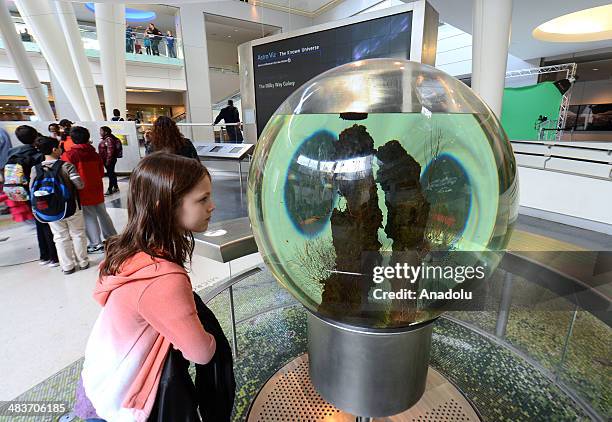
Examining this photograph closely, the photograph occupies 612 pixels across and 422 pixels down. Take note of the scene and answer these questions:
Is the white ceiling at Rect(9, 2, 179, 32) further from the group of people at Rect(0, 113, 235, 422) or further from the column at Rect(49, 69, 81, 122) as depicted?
the group of people at Rect(0, 113, 235, 422)

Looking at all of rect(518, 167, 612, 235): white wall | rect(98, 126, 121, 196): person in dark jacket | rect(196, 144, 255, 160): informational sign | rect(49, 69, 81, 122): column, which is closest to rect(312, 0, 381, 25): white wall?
rect(196, 144, 255, 160): informational sign

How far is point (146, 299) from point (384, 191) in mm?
627

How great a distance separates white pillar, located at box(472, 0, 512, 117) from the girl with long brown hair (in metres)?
4.52

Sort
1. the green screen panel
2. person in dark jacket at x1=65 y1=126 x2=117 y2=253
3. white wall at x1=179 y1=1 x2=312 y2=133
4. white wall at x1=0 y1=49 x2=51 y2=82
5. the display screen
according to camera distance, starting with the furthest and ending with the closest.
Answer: white wall at x1=0 y1=49 x2=51 y2=82 → white wall at x1=179 y1=1 x2=312 y2=133 → the green screen panel → person in dark jacket at x1=65 y1=126 x2=117 y2=253 → the display screen

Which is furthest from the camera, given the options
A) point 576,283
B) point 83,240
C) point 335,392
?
point 83,240

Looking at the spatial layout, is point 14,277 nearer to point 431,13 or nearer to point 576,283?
point 576,283

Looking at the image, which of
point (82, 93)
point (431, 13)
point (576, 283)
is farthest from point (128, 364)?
point (82, 93)

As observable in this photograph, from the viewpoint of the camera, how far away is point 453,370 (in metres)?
1.67

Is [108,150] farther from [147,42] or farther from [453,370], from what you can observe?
[147,42]

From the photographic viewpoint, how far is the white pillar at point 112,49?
9.98 meters

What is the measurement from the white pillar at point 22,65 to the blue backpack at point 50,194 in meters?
9.21

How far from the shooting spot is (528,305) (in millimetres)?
2432

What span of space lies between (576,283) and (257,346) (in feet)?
5.07

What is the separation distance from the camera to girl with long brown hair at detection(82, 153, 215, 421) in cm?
82
